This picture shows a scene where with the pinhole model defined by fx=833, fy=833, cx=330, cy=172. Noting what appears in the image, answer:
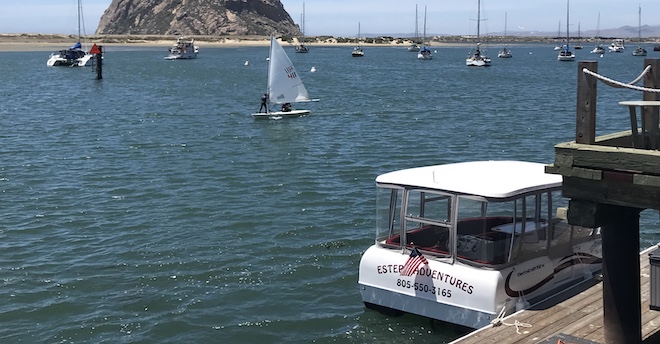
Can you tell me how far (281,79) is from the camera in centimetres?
5206

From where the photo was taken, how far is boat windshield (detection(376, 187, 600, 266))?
13.4m

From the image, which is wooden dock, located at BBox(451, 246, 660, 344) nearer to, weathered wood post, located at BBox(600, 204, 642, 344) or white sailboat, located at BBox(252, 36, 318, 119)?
weathered wood post, located at BBox(600, 204, 642, 344)

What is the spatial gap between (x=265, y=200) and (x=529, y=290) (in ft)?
47.6

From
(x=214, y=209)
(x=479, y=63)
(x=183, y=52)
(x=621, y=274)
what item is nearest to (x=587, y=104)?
(x=621, y=274)

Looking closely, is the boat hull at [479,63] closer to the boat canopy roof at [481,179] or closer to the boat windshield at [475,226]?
the boat canopy roof at [481,179]

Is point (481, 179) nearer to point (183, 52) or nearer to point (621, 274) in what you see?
point (621, 274)

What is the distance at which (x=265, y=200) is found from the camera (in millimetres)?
27078

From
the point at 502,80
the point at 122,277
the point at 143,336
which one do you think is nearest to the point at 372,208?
the point at 122,277

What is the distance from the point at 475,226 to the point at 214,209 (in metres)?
13.3

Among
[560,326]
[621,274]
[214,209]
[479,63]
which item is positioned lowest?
[214,209]

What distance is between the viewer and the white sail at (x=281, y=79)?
51438mm

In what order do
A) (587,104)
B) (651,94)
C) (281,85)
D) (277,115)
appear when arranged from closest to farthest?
(587,104), (651,94), (277,115), (281,85)

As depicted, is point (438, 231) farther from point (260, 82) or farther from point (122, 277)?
point (260, 82)

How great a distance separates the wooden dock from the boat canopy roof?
191 cm
